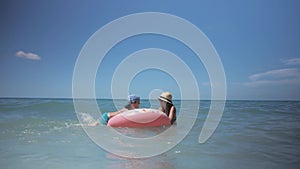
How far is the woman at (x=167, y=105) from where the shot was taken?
7398 mm

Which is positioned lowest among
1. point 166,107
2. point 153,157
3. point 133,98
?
point 153,157

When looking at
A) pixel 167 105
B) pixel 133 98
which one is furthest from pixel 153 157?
pixel 133 98

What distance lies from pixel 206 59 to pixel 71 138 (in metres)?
4.10

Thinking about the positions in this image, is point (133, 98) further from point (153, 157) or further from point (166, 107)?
point (153, 157)

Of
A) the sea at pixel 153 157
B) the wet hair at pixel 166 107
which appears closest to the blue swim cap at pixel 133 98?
the wet hair at pixel 166 107

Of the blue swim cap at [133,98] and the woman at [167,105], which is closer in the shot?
the woman at [167,105]

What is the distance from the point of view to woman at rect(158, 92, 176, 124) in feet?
24.3

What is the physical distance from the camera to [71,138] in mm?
5953

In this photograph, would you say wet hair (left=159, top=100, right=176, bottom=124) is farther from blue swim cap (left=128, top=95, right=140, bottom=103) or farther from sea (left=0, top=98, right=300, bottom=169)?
sea (left=0, top=98, right=300, bottom=169)

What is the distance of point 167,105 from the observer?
25.0 feet

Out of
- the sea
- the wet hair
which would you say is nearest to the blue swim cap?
the wet hair

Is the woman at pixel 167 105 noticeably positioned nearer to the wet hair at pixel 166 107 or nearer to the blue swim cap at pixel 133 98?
the wet hair at pixel 166 107

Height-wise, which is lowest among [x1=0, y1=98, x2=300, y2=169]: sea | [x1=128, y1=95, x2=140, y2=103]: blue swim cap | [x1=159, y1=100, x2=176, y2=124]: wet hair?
[x1=0, y1=98, x2=300, y2=169]: sea

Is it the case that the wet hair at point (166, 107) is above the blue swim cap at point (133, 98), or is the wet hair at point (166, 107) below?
below
